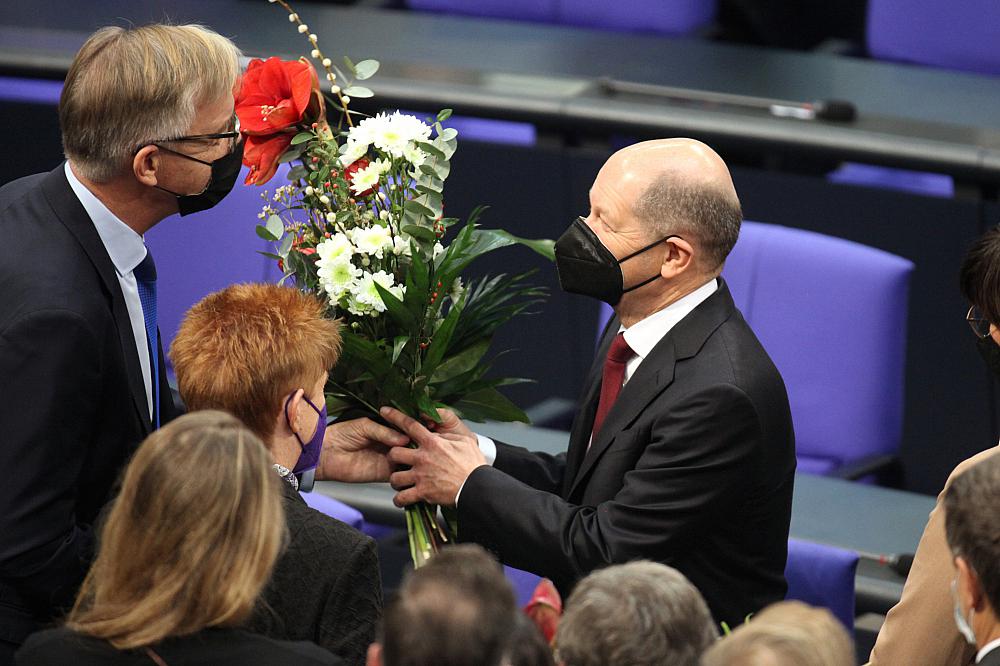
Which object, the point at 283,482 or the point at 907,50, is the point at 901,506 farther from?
the point at 907,50

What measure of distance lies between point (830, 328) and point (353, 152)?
1681mm

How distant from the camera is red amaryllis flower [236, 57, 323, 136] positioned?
2293 millimetres

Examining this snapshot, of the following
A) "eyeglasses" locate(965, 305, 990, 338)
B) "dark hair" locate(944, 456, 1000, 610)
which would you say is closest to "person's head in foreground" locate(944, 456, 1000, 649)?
"dark hair" locate(944, 456, 1000, 610)

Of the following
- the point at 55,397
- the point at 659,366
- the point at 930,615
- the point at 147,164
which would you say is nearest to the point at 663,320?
the point at 659,366

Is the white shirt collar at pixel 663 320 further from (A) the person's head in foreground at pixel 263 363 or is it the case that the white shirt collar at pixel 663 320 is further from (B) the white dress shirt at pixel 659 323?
(A) the person's head in foreground at pixel 263 363

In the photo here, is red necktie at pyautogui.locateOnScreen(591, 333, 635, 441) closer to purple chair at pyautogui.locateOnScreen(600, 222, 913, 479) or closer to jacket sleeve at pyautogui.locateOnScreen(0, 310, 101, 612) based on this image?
jacket sleeve at pyautogui.locateOnScreen(0, 310, 101, 612)

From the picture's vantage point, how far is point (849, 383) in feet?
11.6

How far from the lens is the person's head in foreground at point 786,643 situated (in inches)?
55.1

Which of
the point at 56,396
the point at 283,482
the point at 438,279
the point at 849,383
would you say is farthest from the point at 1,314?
the point at 849,383

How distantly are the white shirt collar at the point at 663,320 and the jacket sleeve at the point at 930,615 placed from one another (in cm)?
58

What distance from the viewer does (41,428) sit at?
6.68 ft

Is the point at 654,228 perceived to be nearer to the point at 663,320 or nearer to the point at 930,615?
the point at 663,320

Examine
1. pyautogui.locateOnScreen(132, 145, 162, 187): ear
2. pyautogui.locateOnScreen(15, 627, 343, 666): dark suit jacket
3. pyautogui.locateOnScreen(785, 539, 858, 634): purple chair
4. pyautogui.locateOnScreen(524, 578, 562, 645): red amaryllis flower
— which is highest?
pyautogui.locateOnScreen(132, 145, 162, 187): ear

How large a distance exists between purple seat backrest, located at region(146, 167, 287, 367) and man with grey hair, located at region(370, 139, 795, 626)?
1.46 meters
